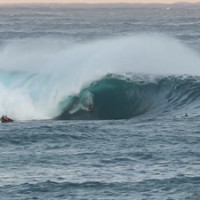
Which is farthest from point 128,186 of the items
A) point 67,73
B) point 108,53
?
point 108,53

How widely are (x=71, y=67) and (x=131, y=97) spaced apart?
306 inches

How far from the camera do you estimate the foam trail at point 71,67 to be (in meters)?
56.0

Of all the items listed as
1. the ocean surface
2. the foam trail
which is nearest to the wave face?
the ocean surface

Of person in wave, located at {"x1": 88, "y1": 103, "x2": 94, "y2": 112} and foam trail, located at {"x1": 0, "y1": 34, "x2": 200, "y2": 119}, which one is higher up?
foam trail, located at {"x1": 0, "y1": 34, "x2": 200, "y2": 119}

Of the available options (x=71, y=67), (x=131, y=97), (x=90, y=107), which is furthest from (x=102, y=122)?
(x=71, y=67)

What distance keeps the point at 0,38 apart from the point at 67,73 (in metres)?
59.9

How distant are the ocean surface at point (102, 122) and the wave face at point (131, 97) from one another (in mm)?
69

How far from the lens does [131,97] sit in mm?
55219

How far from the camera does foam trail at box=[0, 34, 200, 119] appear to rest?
56.0m

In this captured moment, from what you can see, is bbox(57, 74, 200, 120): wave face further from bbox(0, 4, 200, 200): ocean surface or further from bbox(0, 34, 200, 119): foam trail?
bbox(0, 34, 200, 119): foam trail

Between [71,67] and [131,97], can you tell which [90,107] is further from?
[71,67]

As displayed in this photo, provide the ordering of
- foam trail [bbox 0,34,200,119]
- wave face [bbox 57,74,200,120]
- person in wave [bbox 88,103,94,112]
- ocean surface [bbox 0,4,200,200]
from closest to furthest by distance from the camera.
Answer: ocean surface [bbox 0,4,200,200]
wave face [bbox 57,74,200,120]
person in wave [bbox 88,103,94,112]
foam trail [bbox 0,34,200,119]

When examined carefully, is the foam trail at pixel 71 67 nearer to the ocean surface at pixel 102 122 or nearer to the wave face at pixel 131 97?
the ocean surface at pixel 102 122

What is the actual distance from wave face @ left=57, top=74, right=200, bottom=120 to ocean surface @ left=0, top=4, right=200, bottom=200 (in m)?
0.07
